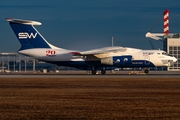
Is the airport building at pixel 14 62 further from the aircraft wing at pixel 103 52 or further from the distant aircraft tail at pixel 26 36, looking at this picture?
the aircraft wing at pixel 103 52

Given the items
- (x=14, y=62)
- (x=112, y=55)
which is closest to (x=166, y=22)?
(x=14, y=62)

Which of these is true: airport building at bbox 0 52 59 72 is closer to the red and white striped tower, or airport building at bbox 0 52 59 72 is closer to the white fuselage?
the red and white striped tower

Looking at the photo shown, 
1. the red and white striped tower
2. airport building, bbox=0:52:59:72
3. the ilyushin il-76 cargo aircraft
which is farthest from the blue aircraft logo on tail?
airport building, bbox=0:52:59:72

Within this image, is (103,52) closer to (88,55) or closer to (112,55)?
(112,55)

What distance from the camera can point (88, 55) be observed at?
74.6m

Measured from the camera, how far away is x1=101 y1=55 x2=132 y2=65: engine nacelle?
240 feet

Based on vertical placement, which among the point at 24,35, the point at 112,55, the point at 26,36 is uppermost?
the point at 24,35

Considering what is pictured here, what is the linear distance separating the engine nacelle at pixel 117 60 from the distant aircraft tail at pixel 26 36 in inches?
333

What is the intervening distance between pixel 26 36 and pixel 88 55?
10.1 metres

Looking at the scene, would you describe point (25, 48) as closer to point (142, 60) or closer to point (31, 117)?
point (142, 60)

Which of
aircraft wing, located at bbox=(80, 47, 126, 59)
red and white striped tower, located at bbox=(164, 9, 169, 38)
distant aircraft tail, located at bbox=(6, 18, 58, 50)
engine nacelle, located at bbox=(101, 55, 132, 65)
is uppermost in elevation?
red and white striped tower, located at bbox=(164, 9, 169, 38)

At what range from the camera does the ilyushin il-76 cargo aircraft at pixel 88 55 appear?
73500mm

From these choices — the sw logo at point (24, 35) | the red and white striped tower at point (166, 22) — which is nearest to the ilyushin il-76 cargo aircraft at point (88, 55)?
the sw logo at point (24, 35)

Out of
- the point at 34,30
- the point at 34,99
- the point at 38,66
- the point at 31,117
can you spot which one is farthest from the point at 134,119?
the point at 38,66
